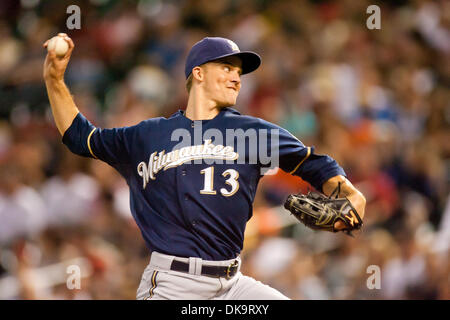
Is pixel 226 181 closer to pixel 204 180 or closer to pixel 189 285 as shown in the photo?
pixel 204 180

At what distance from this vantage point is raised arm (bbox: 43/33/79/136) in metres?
3.44

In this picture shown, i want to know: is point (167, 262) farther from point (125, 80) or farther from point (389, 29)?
point (389, 29)

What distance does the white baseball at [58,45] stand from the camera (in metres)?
3.38

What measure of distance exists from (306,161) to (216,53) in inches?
30.7

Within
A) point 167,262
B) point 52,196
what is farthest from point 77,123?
point 52,196

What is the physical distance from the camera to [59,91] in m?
3.47

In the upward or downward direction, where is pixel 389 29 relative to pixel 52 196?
upward

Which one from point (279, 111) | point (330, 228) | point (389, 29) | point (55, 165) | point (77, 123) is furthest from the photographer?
point (389, 29)

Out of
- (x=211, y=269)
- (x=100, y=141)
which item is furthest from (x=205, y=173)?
(x=100, y=141)

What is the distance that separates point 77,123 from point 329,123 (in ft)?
12.3

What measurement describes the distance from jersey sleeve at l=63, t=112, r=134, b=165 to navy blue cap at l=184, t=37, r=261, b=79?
54 centimetres

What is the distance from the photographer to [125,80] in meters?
7.50

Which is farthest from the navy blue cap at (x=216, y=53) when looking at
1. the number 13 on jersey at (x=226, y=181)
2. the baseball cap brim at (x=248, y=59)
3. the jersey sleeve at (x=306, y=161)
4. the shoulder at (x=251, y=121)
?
the number 13 on jersey at (x=226, y=181)

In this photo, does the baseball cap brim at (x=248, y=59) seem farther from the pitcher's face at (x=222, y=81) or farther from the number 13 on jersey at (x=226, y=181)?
the number 13 on jersey at (x=226, y=181)
